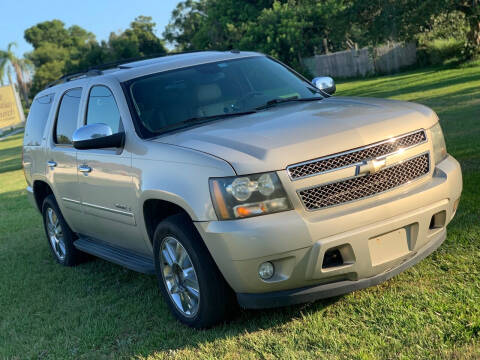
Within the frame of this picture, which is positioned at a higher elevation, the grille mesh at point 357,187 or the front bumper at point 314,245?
the grille mesh at point 357,187

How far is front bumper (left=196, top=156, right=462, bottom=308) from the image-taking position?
12.3 feet

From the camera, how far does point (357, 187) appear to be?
3.92 meters

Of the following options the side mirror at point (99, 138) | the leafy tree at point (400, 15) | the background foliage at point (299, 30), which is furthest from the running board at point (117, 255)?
the leafy tree at point (400, 15)

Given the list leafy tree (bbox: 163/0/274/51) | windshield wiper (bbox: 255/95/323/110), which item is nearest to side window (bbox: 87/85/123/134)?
windshield wiper (bbox: 255/95/323/110)

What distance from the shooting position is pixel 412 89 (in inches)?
862

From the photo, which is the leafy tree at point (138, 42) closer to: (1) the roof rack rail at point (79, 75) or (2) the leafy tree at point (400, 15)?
(2) the leafy tree at point (400, 15)

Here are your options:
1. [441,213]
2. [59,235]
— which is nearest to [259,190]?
[441,213]

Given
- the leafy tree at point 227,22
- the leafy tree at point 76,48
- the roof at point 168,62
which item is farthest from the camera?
the leafy tree at point 76,48

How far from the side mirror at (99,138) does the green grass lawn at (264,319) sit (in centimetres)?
135

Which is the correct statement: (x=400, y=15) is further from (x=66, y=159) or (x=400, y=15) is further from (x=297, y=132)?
(x=297, y=132)

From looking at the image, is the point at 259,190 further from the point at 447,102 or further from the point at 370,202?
the point at 447,102

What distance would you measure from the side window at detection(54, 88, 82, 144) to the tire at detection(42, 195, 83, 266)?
2.71 feet

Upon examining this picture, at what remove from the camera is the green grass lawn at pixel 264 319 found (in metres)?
3.75

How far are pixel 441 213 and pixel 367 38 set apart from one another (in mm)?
22386
